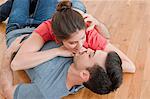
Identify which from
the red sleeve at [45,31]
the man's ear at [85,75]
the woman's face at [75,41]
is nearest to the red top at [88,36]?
the red sleeve at [45,31]

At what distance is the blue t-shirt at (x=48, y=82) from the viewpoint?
1552mm

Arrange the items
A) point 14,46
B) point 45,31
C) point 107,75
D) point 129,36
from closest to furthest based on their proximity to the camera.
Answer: point 107,75 < point 45,31 < point 14,46 < point 129,36

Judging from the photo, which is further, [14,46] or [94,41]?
[14,46]

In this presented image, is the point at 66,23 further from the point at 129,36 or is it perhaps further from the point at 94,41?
the point at 129,36

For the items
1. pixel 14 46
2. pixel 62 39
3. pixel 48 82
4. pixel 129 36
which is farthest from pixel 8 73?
pixel 129 36

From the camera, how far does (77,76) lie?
1.54 m

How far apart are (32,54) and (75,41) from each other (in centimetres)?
27

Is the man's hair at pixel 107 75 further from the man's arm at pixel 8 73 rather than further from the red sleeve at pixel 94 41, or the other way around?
the man's arm at pixel 8 73

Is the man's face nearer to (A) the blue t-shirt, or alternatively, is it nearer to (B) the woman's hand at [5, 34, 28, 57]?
(A) the blue t-shirt

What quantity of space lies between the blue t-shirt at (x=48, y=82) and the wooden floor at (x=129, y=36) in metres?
0.18

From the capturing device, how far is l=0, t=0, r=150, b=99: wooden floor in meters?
1.75

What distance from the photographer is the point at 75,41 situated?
4.96ft

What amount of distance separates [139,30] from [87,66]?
0.91m

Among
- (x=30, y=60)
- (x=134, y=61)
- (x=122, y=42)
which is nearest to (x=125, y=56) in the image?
(x=134, y=61)
